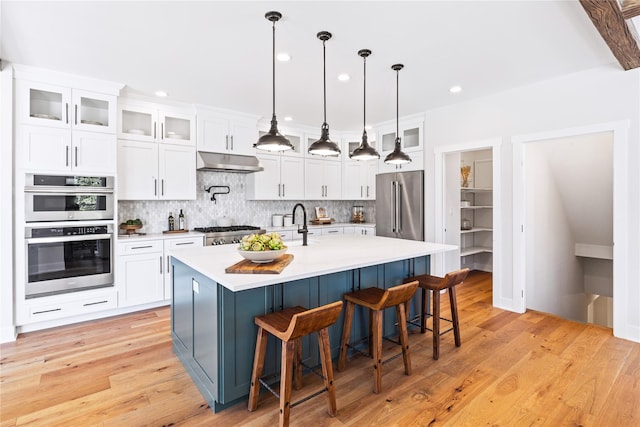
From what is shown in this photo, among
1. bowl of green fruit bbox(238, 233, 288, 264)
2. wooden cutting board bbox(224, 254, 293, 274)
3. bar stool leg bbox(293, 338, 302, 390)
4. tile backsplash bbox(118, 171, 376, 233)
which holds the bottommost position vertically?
bar stool leg bbox(293, 338, 302, 390)

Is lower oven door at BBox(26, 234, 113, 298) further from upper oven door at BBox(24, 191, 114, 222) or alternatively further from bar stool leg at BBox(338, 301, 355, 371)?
bar stool leg at BBox(338, 301, 355, 371)

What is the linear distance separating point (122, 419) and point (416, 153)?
177 inches

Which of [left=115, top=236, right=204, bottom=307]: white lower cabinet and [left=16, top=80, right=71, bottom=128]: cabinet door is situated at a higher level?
[left=16, top=80, right=71, bottom=128]: cabinet door

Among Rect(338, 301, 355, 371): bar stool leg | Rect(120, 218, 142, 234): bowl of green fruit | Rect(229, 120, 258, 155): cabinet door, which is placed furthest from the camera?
Rect(229, 120, 258, 155): cabinet door

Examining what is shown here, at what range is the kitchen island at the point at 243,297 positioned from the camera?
2.04 m

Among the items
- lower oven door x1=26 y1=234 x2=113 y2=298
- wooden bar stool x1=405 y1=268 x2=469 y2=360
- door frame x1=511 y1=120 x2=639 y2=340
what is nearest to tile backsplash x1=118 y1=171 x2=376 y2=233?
lower oven door x1=26 y1=234 x2=113 y2=298

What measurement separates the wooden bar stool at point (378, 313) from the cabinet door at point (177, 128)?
3.19 m

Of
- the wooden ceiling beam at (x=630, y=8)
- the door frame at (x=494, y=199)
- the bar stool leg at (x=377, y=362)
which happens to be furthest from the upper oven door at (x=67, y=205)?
the wooden ceiling beam at (x=630, y=8)

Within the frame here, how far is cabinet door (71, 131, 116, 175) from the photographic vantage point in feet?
11.5

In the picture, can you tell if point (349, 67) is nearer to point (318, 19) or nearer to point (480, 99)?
point (318, 19)

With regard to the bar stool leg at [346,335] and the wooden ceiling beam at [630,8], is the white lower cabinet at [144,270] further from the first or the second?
the wooden ceiling beam at [630,8]

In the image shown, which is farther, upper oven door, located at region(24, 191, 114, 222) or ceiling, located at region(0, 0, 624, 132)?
upper oven door, located at region(24, 191, 114, 222)

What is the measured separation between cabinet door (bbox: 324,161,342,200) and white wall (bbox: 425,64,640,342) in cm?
176

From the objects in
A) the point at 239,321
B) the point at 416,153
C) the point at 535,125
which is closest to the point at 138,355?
the point at 239,321
